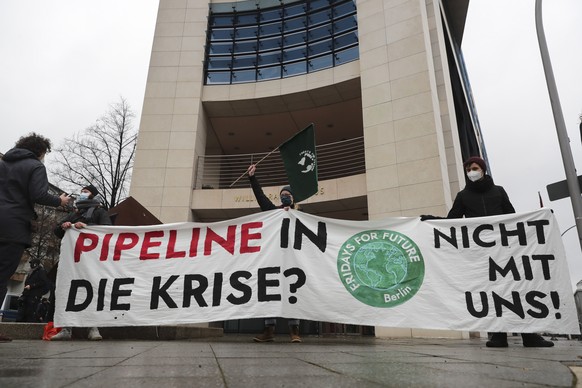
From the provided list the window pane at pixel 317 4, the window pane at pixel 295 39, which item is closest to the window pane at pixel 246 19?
the window pane at pixel 295 39

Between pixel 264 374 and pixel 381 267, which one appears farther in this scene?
pixel 381 267

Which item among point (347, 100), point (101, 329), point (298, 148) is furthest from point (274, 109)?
point (101, 329)

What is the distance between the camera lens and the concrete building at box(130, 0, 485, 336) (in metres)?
12.9

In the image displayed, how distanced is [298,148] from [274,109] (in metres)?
11.0

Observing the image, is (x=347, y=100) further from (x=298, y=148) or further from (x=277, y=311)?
(x=277, y=311)

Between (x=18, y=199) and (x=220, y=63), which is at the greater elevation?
(x=220, y=63)

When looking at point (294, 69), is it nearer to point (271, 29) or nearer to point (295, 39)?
point (295, 39)

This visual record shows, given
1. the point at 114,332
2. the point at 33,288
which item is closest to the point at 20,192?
the point at 114,332

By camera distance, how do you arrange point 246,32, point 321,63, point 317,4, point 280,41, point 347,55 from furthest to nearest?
1. point 246,32
2. point 280,41
3. point 317,4
4. point 321,63
5. point 347,55

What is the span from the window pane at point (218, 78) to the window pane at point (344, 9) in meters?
5.36

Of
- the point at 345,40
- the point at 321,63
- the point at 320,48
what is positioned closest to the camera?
the point at 345,40

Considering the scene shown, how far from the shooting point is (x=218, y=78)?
56.3 ft

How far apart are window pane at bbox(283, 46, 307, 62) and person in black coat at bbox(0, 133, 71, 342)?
13816mm

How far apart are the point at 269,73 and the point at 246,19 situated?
3.64 m
